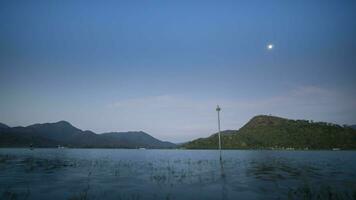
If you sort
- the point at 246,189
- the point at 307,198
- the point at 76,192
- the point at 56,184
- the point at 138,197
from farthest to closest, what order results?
the point at 56,184, the point at 246,189, the point at 76,192, the point at 138,197, the point at 307,198

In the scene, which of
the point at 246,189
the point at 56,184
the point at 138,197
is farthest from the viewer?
the point at 56,184

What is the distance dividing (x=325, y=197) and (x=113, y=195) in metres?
21.2

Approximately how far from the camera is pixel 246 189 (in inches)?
1348

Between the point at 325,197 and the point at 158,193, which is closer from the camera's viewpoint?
the point at 325,197

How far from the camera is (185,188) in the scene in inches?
1380

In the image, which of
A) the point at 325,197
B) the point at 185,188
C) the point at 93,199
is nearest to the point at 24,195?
the point at 93,199

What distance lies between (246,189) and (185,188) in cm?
741

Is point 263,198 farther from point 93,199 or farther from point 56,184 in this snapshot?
point 56,184

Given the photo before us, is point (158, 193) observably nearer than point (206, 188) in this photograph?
Yes

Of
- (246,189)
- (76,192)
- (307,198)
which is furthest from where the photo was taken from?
(246,189)

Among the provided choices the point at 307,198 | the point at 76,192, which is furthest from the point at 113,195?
the point at 307,198

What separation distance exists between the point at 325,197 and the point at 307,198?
1.92 m

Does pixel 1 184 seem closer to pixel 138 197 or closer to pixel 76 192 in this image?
pixel 76 192

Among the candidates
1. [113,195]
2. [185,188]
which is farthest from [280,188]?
[113,195]
